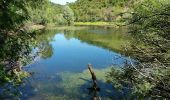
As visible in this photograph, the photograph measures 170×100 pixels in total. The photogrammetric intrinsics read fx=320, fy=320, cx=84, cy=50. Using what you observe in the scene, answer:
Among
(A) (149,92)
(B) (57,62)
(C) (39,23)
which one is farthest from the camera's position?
(C) (39,23)

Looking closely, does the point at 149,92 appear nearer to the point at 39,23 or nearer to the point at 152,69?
the point at 152,69

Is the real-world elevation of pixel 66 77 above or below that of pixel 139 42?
below

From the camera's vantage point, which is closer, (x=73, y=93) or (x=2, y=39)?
(x=2, y=39)

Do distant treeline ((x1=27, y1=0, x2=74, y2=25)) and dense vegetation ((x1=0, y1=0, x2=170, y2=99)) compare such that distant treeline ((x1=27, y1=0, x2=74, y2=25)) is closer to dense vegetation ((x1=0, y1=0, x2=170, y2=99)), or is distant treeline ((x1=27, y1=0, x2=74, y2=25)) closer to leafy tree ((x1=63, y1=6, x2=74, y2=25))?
leafy tree ((x1=63, y1=6, x2=74, y2=25))

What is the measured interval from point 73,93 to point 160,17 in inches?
759

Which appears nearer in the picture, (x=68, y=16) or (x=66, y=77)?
(x=66, y=77)

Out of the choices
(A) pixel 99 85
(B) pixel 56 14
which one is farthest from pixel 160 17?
(B) pixel 56 14

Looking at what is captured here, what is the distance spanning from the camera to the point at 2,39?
33.8 feet

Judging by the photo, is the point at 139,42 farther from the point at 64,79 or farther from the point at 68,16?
the point at 68,16

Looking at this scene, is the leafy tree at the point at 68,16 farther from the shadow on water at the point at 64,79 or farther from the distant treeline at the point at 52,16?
the shadow on water at the point at 64,79

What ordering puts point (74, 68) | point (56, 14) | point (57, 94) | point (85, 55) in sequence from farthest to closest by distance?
point (56, 14)
point (85, 55)
point (74, 68)
point (57, 94)

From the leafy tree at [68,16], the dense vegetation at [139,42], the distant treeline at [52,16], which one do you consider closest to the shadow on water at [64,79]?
the dense vegetation at [139,42]

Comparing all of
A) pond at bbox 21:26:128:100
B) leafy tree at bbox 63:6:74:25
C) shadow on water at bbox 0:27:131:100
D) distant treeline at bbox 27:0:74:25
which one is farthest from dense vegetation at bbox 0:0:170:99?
leafy tree at bbox 63:6:74:25

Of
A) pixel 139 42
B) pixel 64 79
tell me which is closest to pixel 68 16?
pixel 64 79
